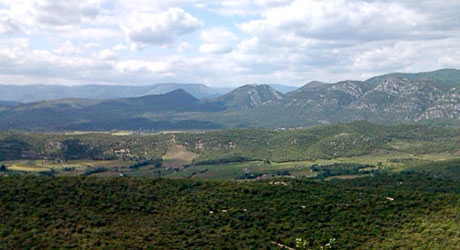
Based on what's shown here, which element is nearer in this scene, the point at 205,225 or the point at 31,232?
the point at 31,232

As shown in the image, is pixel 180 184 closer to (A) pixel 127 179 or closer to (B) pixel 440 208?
(A) pixel 127 179

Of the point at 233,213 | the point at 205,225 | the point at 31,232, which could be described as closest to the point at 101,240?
the point at 31,232

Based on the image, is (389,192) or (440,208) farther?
(389,192)

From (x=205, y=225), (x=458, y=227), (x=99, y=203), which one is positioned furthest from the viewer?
(x=99, y=203)

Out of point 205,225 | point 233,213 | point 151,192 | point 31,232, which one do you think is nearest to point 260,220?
point 233,213

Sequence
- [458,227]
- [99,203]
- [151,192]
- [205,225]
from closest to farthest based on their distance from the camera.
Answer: [458,227], [205,225], [99,203], [151,192]

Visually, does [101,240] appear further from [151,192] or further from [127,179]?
[127,179]
